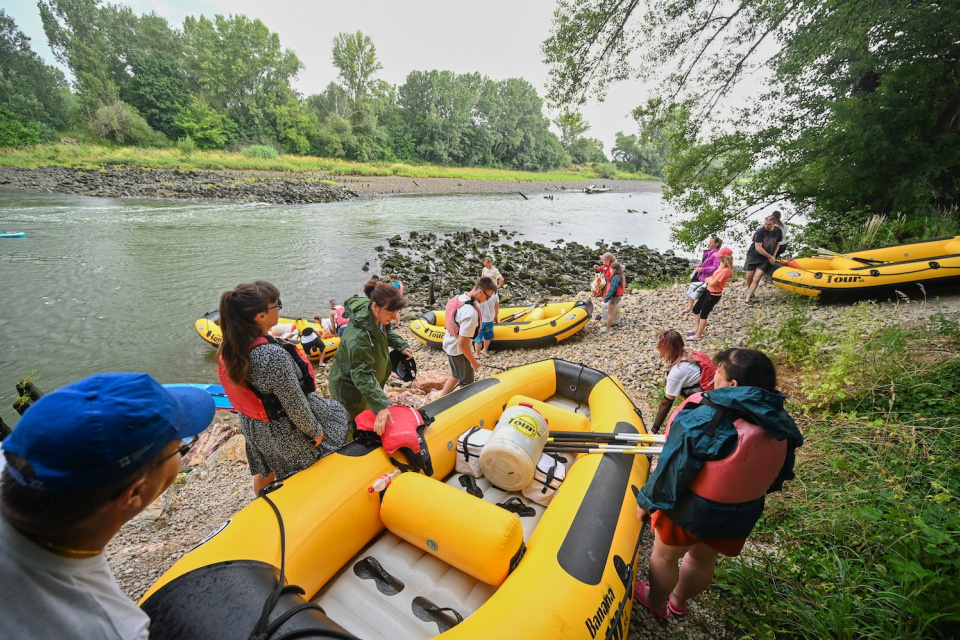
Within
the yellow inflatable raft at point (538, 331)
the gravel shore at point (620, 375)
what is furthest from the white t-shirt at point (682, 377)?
the yellow inflatable raft at point (538, 331)

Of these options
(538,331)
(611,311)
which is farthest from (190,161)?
(611,311)

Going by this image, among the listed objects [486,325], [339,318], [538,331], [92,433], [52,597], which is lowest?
[538,331]

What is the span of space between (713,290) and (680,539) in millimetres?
4492

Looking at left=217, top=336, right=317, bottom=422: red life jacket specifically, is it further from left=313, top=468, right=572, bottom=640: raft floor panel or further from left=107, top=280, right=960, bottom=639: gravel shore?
left=107, top=280, right=960, bottom=639: gravel shore

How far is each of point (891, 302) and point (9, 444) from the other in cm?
842

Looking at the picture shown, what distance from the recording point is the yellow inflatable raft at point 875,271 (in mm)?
5359

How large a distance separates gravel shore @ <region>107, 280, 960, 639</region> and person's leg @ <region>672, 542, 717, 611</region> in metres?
0.18

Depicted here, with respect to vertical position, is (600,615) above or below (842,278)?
below

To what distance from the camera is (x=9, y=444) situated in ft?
2.56

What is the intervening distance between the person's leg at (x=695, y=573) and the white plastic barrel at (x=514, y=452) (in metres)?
0.96

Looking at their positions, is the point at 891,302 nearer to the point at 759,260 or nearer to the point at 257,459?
the point at 759,260

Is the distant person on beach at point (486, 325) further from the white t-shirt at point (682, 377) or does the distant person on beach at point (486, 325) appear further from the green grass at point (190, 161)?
the green grass at point (190, 161)

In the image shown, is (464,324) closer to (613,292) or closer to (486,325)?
(486,325)

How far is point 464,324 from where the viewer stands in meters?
4.26
